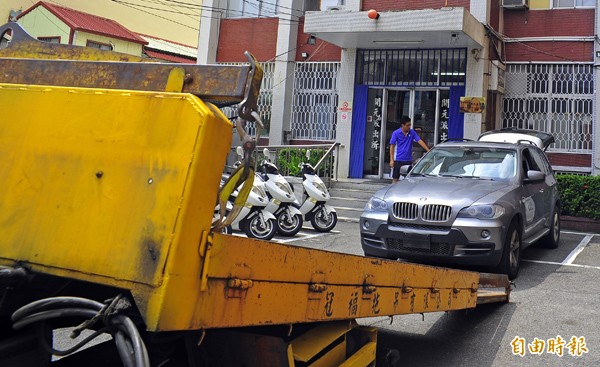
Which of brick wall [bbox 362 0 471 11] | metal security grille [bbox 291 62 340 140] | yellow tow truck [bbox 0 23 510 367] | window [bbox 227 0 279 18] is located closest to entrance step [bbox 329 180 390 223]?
metal security grille [bbox 291 62 340 140]

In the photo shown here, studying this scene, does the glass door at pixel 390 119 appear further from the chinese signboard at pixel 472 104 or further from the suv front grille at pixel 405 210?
the suv front grille at pixel 405 210

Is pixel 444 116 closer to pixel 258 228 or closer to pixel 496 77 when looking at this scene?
pixel 496 77

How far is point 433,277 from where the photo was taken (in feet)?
14.0

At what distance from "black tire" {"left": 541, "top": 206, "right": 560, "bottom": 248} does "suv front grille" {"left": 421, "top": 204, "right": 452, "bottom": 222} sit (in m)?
3.31

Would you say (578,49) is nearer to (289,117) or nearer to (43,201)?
(289,117)

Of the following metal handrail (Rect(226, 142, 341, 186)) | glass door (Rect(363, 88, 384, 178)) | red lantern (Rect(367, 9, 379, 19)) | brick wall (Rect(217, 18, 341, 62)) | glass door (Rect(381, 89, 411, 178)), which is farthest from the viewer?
brick wall (Rect(217, 18, 341, 62))

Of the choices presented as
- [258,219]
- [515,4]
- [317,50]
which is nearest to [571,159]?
[515,4]

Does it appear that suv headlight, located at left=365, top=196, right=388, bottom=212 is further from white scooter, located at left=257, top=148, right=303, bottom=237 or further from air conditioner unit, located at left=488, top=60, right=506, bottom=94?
air conditioner unit, located at left=488, top=60, right=506, bottom=94

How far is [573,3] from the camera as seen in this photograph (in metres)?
15.2

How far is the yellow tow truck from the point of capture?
2123 millimetres

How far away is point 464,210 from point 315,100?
1100 centimetres

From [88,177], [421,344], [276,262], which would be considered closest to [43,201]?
[88,177]

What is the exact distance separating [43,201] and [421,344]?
12.5ft

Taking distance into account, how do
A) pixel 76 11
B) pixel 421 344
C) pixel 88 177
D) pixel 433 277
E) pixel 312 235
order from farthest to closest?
pixel 76 11, pixel 312 235, pixel 421 344, pixel 433 277, pixel 88 177
